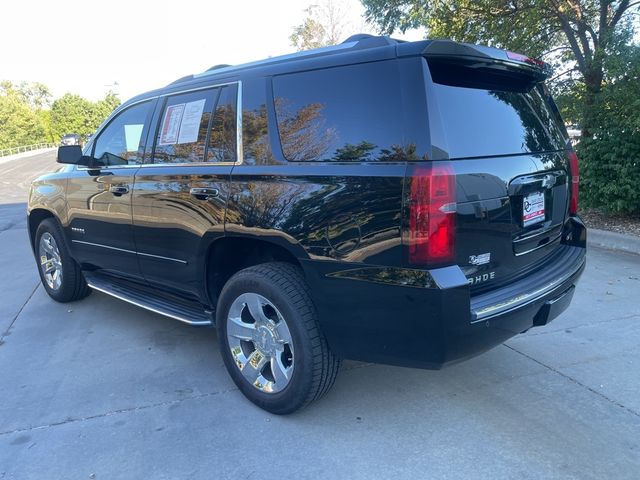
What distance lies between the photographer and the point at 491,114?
2.76m

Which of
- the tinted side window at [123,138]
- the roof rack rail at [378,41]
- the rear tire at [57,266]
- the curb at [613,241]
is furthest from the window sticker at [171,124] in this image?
the curb at [613,241]

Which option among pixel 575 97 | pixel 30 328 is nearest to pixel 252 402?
pixel 30 328

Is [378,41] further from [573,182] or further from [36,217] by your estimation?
[36,217]

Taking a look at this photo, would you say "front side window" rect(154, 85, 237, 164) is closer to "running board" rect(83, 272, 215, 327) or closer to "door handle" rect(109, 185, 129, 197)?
"door handle" rect(109, 185, 129, 197)

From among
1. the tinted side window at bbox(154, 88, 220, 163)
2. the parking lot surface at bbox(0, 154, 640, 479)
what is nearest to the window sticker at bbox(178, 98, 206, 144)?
the tinted side window at bbox(154, 88, 220, 163)

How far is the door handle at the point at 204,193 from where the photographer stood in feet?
10.4

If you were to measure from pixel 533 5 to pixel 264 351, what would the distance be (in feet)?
24.6

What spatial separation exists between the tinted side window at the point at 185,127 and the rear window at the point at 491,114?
1.59m

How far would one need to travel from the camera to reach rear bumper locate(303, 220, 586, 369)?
232cm

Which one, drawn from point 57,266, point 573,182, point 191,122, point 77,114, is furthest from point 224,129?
point 77,114

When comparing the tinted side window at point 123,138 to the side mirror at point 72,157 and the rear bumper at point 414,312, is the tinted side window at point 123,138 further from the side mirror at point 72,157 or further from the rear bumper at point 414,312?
the rear bumper at point 414,312

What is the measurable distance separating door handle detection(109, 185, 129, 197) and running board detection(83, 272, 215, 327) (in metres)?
0.77

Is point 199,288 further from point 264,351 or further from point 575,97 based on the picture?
point 575,97

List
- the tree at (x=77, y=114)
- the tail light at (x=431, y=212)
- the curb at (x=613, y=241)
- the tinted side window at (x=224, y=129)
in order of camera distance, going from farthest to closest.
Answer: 1. the tree at (x=77, y=114)
2. the curb at (x=613, y=241)
3. the tinted side window at (x=224, y=129)
4. the tail light at (x=431, y=212)
